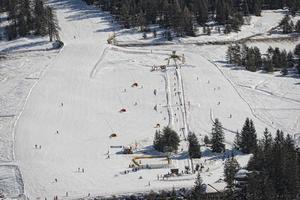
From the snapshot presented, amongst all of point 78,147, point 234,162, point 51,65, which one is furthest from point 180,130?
point 51,65

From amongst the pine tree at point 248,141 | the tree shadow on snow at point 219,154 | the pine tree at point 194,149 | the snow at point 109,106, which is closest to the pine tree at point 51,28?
the snow at point 109,106

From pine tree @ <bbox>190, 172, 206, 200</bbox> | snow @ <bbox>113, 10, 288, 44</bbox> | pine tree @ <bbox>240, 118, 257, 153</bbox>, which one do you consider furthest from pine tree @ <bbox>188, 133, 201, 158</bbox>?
snow @ <bbox>113, 10, 288, 44</bbox>

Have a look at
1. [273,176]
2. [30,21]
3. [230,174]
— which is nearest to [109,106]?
[230,174]

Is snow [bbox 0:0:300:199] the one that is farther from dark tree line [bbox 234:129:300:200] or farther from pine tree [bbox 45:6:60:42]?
dark tree line [bbox 234:129:300:200]

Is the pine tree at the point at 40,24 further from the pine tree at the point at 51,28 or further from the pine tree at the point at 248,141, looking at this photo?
the pine tree at the point at 248,141

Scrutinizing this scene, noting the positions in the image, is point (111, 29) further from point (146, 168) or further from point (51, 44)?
point (146, 168)
